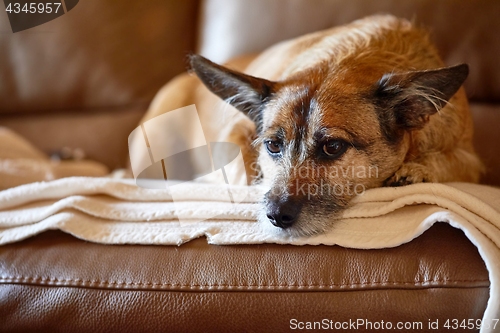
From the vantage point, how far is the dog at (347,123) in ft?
4.24

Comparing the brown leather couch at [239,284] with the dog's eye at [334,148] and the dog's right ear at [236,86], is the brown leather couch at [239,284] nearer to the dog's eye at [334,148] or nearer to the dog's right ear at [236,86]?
the dog's eye at [334,148]

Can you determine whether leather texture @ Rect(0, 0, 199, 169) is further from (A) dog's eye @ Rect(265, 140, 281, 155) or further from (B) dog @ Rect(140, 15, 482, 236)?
(A) dog's eye @ Rect(265, 140, 281, 155)

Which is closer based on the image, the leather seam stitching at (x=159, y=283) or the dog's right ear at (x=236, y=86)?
the leather seam stitching at (x=159, y=283)

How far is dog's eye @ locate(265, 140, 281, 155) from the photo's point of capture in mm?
1453

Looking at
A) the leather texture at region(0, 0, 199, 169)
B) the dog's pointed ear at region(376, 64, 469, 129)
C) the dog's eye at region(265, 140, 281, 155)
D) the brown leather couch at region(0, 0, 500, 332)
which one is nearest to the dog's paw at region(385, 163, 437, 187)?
the dog's pointed ear at region(376, 64, 469, 129)

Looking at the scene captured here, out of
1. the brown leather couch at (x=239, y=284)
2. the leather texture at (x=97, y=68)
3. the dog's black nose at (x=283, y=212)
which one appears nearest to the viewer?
the brown leather couch at (x=239, y=284)

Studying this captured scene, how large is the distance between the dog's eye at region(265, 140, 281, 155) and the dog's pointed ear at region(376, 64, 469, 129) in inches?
13.8

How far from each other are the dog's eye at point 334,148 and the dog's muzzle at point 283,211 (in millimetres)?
182

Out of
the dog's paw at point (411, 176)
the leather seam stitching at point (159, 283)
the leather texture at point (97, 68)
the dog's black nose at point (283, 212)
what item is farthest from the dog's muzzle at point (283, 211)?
the leather texture at point (97, 68)

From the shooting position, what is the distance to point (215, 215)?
1320 mm

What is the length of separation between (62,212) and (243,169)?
0.66m

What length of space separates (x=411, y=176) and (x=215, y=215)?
24.9 inches

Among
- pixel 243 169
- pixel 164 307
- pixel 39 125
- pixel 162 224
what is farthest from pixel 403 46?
pixel 39 125

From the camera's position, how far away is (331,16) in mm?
2191
